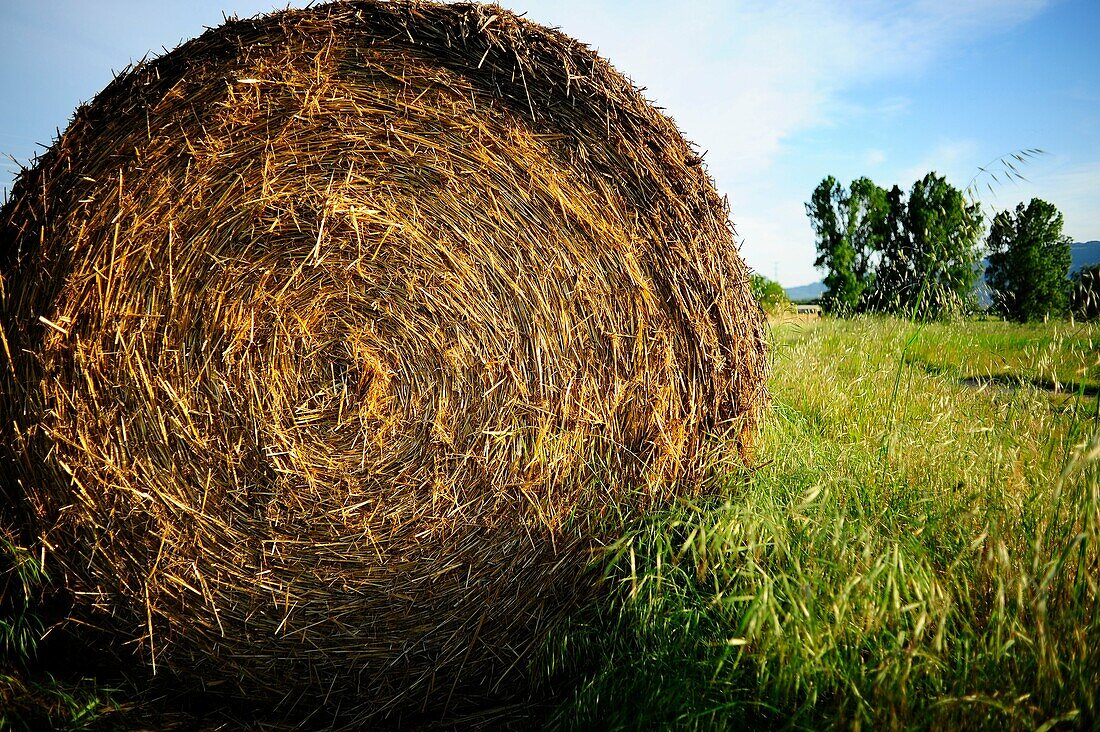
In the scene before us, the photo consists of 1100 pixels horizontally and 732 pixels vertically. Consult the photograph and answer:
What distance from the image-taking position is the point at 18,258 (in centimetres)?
253

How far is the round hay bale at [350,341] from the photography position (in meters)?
2.43

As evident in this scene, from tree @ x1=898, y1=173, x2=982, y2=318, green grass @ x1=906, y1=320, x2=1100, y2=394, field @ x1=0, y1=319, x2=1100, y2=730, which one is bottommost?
field @ x1=0, y1=319, x2=1100, y2=730

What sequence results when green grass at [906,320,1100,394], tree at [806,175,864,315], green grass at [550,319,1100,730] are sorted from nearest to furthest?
green grass at [550,319,1100,730], green grass at [906,320,1100,394], tree at [806,175,864,315]

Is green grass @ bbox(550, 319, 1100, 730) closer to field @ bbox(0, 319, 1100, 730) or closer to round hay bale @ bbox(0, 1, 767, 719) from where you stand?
field @ bbox(0, 319, 1100, 730)

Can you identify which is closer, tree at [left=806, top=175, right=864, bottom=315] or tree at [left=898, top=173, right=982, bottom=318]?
tree at [left=898, top=173, right=982, bottom=318]

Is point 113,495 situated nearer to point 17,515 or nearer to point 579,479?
point 17,515

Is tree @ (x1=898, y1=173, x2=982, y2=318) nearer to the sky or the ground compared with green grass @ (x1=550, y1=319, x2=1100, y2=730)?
nearer to the sky

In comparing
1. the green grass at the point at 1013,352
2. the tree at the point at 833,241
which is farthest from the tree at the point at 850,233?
the green grass at the point at 1013,352

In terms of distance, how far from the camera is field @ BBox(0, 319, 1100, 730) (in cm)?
167

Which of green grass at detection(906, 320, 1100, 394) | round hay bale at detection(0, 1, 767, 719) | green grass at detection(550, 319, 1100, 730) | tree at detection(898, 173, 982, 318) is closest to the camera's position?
green grass at detection(550, 319, 1100, 730)

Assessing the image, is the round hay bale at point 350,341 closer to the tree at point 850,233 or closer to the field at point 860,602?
the field at point 860,602

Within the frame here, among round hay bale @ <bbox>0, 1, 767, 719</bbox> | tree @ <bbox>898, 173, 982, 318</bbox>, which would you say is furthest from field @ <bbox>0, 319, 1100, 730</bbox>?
tree @ <bbox>898, 173, 982, 318</bbox>

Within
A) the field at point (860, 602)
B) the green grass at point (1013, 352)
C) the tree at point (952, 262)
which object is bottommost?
the field at point (860, 602)

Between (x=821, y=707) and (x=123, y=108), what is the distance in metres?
3.19
